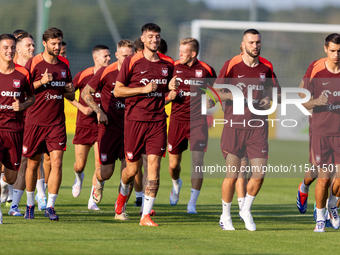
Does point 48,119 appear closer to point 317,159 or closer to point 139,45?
point 139,45

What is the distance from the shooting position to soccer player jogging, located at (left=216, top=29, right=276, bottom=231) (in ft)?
25.2

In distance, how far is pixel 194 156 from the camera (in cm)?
1008

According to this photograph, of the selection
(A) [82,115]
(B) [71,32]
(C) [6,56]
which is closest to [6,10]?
(B) [71,32]

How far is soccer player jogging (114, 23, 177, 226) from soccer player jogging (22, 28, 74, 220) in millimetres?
1040

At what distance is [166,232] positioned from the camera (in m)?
7.28

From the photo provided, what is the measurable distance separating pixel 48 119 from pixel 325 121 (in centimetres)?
409

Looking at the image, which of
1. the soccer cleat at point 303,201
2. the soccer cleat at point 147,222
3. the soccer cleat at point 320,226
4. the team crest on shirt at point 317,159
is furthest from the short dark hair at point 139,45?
the soccer cleat at point 320,226

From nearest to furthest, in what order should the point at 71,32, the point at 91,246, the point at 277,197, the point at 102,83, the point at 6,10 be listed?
the point at 91,246, the point at 102,83, the point at 277,197, the point at 71,32, the point at 6,10

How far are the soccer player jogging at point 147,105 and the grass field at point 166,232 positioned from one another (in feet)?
2.49

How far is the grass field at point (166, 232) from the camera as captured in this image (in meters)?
6.13

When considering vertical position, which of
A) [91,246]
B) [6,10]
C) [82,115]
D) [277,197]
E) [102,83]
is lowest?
[277,197]

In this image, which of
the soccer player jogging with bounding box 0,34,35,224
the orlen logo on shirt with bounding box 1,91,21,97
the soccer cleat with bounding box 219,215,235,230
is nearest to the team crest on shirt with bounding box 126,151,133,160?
the soccer player jogging with bounding box 0,34,35,224

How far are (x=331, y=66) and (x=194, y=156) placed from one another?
324cm

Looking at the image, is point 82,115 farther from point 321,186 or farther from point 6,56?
point 321,186
